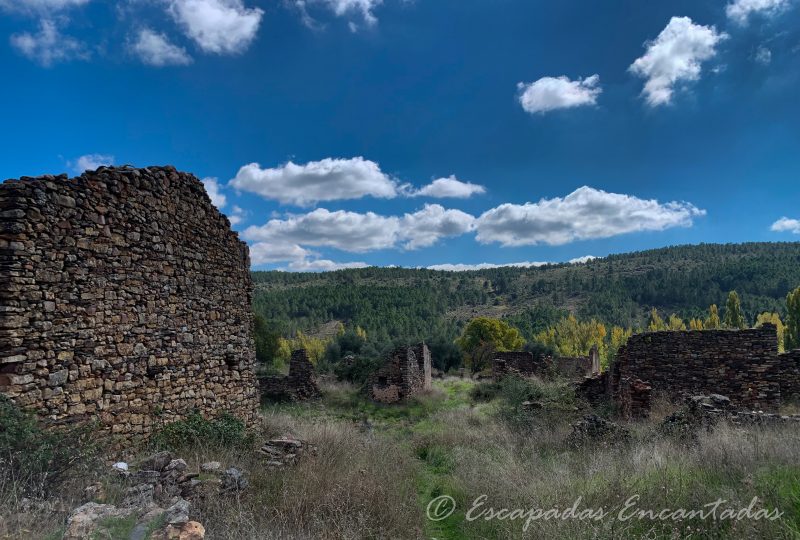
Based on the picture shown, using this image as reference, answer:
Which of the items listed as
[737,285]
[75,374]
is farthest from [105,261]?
[737,285]

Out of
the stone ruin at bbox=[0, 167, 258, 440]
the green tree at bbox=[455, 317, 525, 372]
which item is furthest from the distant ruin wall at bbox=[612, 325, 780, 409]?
the green tree at bbox=[455, 317, 525, 372]

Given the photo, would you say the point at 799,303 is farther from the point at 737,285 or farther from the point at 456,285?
the point at 456,285

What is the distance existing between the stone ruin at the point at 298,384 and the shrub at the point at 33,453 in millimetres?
15455

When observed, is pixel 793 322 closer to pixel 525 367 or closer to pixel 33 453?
pixel 525 367

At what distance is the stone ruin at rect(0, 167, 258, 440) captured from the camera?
5307mm

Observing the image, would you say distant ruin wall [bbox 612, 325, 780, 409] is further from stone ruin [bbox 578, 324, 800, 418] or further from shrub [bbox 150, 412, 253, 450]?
shrub [bbox 150, 412, 253, 450]

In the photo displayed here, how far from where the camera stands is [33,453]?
14.9 feet

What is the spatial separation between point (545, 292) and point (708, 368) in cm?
12561

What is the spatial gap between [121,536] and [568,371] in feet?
90.4

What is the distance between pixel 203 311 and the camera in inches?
333

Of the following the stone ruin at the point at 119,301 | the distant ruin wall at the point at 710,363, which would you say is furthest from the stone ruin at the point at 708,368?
the stone ruin at the point at 119,301

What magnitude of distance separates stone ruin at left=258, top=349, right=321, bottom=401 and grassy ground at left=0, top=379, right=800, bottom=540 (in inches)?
448

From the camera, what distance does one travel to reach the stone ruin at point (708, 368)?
37.0 feet

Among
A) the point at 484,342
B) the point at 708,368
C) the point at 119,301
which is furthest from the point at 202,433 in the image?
the point at 484,342
